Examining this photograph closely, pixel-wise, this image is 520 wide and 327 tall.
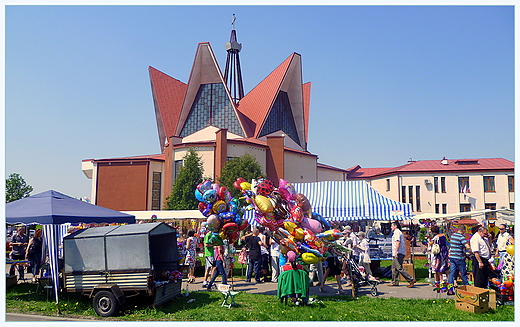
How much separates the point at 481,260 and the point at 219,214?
557cm

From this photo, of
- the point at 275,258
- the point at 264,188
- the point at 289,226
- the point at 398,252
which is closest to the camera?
the point at 289,226

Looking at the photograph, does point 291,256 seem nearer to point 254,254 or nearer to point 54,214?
point 254,254

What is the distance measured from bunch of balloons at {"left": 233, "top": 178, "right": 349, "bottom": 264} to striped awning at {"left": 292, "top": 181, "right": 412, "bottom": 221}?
506 cm

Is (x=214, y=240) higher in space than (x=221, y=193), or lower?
lower

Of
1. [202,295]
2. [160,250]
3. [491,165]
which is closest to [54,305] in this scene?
[160,250]

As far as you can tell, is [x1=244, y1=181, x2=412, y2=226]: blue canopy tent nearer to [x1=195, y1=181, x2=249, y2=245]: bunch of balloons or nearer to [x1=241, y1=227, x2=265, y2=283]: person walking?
[x1=241, y1=227, x2=265, y2=283]: person walking

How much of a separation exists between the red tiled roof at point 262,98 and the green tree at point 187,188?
1181cm

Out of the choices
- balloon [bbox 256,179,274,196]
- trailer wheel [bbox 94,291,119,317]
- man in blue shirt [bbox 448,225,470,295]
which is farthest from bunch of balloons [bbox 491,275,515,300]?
trailer wheel [bbox 94,291,119,317]

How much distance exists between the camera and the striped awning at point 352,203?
13570mm

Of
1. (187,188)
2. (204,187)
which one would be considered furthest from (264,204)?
(187,188)

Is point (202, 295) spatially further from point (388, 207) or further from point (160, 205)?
point (160, 205)

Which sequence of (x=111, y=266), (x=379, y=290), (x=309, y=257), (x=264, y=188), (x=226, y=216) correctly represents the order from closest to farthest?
(x=111, y=266) → (x=309, y=257) → (x=264, y=188) → (x=379, y=290) → (x=226, y=216)

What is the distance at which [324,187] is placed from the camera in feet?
52.0

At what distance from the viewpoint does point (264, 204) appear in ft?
27.9
